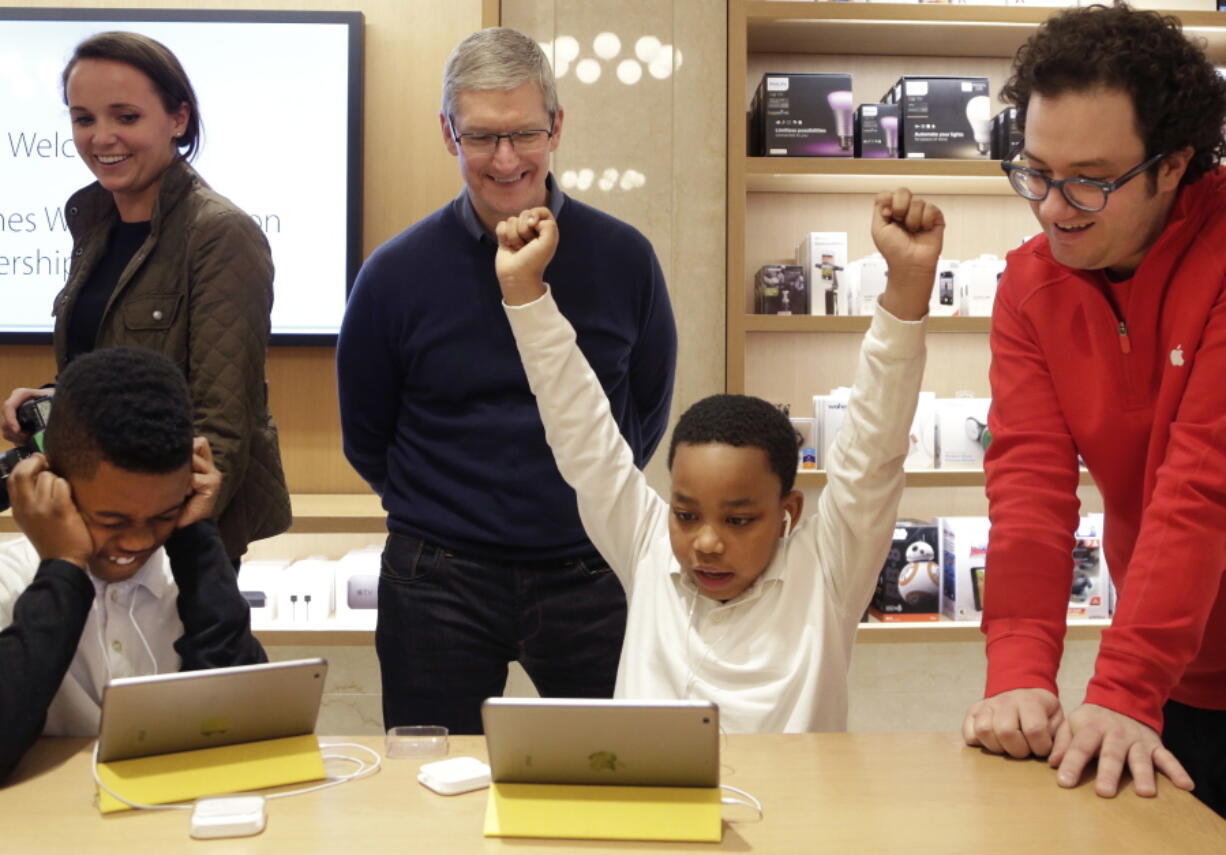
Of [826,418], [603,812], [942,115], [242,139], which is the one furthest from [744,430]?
[242,139]

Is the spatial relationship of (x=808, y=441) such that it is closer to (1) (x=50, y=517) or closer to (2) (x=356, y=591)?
(2) (x=356, y=591)

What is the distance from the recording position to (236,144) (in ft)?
11.4

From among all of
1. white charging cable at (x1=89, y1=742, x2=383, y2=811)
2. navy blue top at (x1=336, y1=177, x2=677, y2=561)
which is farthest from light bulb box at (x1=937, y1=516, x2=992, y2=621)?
white charging cable at (x1=89, y1=742, x2=383, y2=811)

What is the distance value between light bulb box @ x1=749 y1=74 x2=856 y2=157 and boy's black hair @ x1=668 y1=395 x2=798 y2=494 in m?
1.72

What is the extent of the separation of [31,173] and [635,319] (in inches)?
92.2

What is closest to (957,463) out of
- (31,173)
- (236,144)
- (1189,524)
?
(1189,524)

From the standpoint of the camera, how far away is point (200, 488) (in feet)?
5.13

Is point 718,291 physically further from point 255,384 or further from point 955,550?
point 255,384

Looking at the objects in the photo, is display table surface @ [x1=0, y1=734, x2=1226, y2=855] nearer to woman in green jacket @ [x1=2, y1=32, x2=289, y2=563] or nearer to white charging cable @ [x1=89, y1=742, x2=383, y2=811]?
white charging cable @ [x1=89, y1=742, x2=383, y2=811]

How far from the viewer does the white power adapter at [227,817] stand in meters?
1.03

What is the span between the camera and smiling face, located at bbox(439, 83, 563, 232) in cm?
179

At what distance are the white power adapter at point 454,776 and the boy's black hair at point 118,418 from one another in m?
0.56

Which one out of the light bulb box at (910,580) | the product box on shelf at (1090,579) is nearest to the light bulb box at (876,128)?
the light bulb box at (910,580)

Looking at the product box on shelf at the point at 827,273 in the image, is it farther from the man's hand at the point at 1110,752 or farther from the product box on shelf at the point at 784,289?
the man's hand at the point at 1110,752
